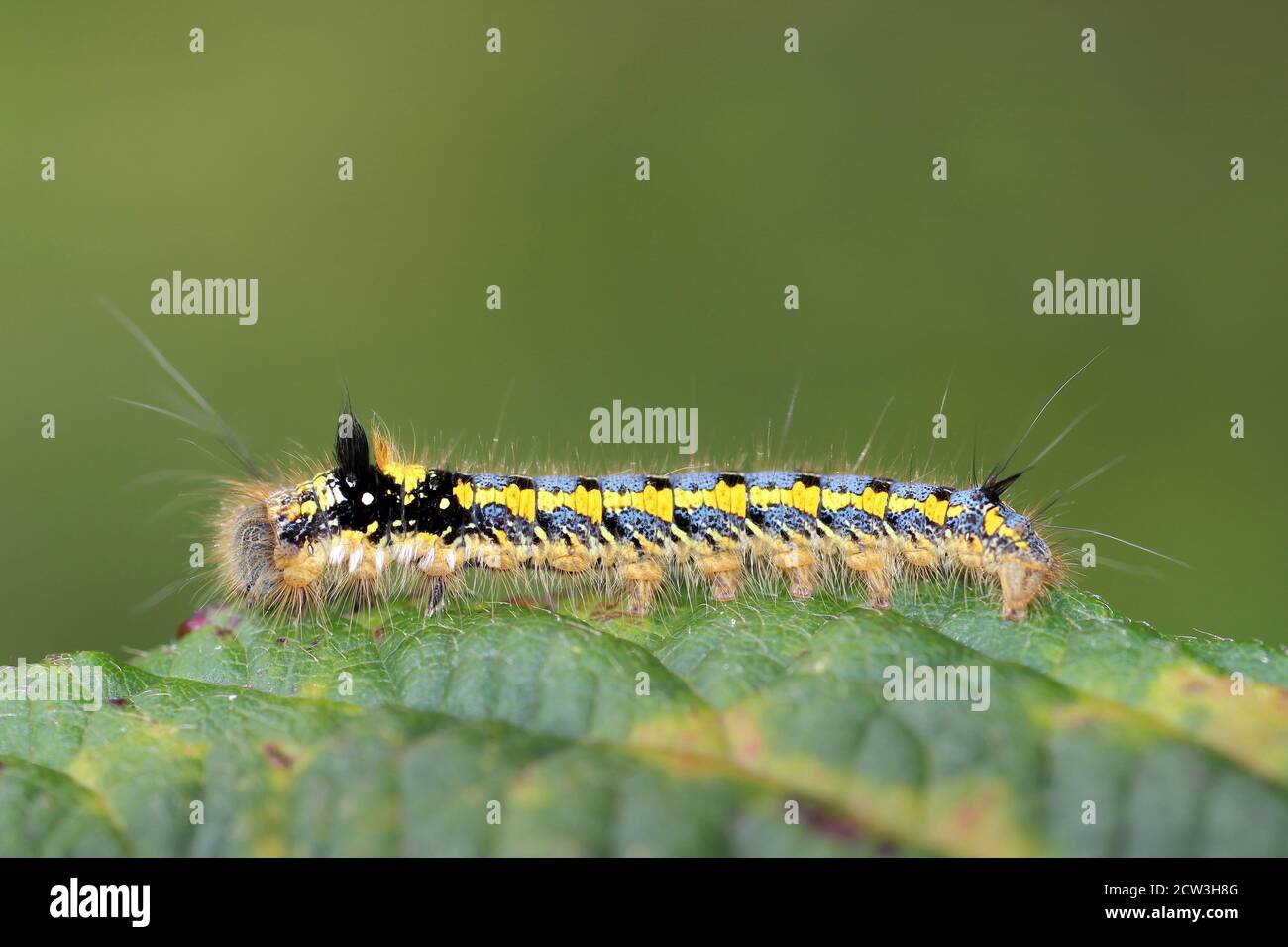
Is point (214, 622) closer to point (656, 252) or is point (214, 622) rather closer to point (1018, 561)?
point (1018, 561)

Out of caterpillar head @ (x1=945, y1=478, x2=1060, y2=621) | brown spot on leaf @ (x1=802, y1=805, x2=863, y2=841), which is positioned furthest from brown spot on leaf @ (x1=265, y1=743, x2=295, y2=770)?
caterpillar head @ (x1=945, y1=478, x2=1060, y2=621)

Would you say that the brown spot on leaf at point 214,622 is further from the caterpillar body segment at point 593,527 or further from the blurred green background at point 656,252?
the blurred green background at point 656,252

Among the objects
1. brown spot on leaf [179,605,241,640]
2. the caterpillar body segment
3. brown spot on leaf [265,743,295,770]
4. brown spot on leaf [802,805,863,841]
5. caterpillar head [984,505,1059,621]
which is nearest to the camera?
brown spot on leaf [802,805,863,841]

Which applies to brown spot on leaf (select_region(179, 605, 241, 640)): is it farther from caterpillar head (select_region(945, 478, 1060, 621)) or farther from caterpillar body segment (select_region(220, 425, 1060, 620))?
caterpillar head (select_region(945, 478, 1060, 621))

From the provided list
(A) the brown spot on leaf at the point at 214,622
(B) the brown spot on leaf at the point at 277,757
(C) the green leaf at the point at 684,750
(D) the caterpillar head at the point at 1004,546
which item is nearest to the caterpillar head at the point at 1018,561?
(D) the caterpillar head at the point at 1004,546

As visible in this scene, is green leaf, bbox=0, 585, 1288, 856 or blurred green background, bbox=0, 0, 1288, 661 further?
blurred green background, bbox=0, 0, 1288, 661
